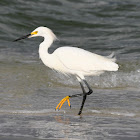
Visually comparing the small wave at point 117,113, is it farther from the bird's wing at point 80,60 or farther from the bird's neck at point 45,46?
the bird's neck at point 45,46

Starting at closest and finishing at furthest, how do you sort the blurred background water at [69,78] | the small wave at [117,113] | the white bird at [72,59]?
the blurred background water at [69,78]
the small wave at [117,113]
the white bird at [72,59]

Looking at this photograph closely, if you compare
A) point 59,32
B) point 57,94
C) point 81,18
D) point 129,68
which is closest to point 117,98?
point 57,94

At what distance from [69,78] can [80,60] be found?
7.37 ft

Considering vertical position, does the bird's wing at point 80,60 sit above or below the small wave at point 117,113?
above

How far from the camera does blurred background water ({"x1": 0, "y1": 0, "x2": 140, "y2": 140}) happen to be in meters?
4.90

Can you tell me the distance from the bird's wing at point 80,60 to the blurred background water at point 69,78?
0.63 metres

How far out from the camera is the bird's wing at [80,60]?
258 inches

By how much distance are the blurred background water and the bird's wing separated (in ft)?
2.07

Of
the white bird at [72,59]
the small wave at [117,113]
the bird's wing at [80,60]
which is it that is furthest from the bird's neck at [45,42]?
the small wave at [117,113]

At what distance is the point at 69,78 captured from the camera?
881 cm

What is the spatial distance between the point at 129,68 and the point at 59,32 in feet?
19.2

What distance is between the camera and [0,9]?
1662cm

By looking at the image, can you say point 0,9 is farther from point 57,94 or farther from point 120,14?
point 57,94

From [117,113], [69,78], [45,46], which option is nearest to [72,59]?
[45,46]
